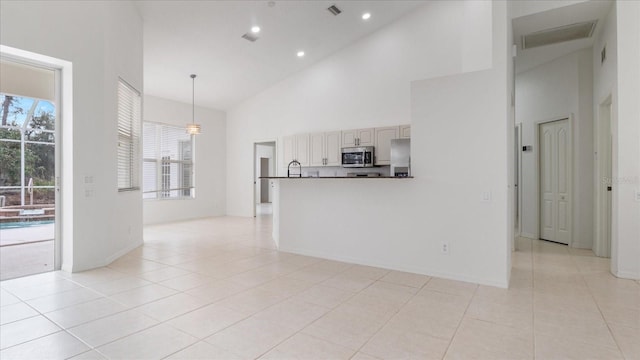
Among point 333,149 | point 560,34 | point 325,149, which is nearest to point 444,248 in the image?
point 560,34

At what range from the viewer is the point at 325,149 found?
A: 23.7ft

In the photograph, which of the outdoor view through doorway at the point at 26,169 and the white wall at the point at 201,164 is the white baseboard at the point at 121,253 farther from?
the white wall at the point at 201,164

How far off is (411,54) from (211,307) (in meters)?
5.52

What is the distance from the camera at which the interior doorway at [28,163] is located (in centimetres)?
359

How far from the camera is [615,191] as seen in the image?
3789 millimetres

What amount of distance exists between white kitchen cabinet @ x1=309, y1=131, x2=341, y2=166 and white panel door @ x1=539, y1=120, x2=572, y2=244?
3820 mm

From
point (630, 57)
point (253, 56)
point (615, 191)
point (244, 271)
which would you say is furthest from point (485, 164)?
point (253, 56)

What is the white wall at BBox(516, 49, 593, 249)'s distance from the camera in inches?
205

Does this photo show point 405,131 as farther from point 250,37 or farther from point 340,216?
point 250,37

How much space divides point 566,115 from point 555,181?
1141 millimetres

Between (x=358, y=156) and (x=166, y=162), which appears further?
(x=166, y=162)

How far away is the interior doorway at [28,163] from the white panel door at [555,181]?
24.2 ft

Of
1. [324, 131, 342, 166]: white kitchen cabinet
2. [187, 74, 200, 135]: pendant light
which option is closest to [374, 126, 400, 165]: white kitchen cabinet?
[324, 131, 342, 166]: white kitchen cabinet

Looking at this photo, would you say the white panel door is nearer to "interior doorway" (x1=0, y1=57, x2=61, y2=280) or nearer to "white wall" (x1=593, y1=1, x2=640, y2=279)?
"white wall" (x1=593, y1=1, x2=640, y2=279)
